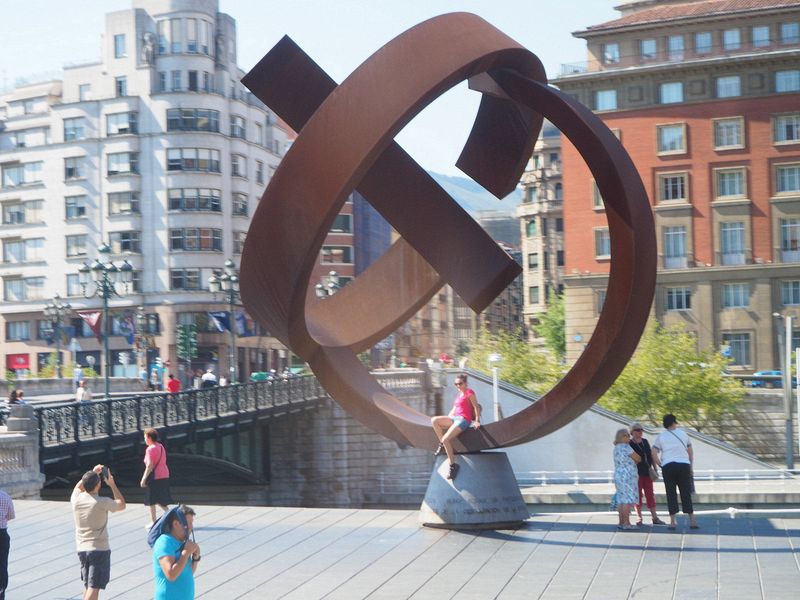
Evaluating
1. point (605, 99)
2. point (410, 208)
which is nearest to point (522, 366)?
point (605, 99)

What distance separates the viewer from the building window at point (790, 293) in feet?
196

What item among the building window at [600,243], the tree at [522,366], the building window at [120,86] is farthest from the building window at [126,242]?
the building window at [600,243]

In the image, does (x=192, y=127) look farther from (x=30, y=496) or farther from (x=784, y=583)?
(x=784, y=583)

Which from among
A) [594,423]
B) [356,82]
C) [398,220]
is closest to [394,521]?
[398,220]

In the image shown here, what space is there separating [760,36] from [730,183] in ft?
23.6

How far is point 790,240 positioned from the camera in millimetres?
60094

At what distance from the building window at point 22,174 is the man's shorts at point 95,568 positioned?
75.9 meters

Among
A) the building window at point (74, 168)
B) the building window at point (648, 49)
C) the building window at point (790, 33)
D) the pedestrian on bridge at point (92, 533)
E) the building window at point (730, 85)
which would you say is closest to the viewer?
the pedestrian on bridge at point (92, 533)

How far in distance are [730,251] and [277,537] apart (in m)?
47.1

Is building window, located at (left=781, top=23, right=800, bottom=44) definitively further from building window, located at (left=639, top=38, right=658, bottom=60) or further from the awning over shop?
the awning over shop

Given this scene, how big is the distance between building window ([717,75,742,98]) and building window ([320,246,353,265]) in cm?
3665

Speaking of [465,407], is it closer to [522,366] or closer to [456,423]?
[456,423]

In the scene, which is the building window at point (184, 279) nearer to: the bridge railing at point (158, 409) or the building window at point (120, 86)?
the building window at point (120, 86)

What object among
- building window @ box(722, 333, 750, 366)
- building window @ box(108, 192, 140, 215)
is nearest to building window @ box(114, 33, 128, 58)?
building window @ box(108, 192, 140, 215)
